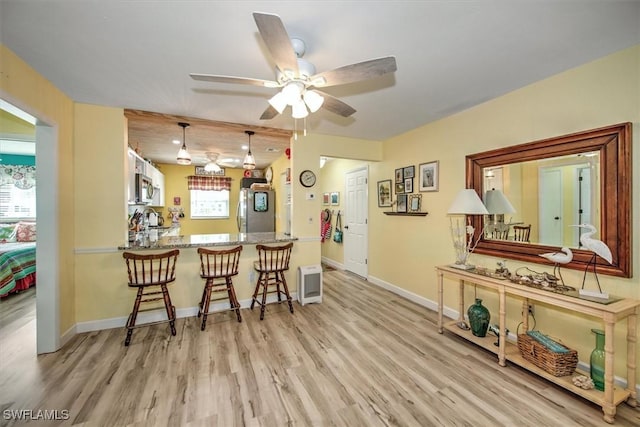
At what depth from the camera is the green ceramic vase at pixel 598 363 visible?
1773mm

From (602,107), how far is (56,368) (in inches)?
192

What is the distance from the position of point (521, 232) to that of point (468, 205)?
57cm

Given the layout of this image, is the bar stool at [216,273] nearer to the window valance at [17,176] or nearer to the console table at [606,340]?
the console table at [606,340]

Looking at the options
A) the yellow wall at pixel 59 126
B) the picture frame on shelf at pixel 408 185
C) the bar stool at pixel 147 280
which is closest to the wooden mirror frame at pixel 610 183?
the picture frame on shelf at pixel 408 185

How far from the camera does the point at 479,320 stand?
8.20ft

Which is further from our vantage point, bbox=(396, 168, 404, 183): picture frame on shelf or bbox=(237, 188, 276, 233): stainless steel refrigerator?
bbox=(237, 188, 276, 233): stainless steel refrigerator

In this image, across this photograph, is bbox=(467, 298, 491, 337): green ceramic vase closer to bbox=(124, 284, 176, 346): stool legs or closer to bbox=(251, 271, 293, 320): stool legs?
bbox=(251, 271, 293, 320): stool legs

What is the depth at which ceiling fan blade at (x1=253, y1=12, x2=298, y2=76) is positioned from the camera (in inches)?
44.6

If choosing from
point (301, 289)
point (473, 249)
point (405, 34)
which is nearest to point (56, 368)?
point (301, 289)

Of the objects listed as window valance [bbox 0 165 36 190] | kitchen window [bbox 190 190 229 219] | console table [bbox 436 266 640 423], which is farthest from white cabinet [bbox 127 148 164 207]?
console table [bbox 436 266 640 423]

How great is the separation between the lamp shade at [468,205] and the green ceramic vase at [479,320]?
896 mm

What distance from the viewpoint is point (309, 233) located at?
150 inches

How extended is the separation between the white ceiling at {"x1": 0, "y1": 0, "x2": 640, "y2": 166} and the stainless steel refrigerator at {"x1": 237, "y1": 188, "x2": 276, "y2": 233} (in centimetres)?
304

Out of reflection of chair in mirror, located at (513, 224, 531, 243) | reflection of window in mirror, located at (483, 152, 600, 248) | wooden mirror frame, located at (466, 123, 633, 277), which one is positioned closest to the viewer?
wooden mirror frame, located at (466, 123, 633, 277)
